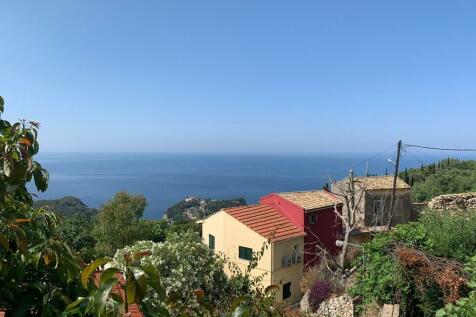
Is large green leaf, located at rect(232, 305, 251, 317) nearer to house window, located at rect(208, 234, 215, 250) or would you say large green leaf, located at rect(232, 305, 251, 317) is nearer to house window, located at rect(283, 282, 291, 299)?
house window, located at rect(283, 282, 291, 299)

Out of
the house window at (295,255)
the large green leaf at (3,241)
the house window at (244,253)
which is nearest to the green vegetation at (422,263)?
the large green leaf at (3,241)

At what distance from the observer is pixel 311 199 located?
2416 cm

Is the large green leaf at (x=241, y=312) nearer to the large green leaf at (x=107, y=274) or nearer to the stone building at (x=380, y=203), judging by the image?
the large green leaf at (x=107, y=274)

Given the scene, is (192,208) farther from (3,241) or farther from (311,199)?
(3,241)

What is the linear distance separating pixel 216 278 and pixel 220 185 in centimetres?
14702

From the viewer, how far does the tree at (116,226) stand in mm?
23000

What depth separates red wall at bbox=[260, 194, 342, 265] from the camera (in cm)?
2239

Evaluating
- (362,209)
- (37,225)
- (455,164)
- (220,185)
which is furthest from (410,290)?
(220,185)

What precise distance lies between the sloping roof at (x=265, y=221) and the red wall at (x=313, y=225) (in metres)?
0.40

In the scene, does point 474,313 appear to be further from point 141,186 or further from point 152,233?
point 141,186

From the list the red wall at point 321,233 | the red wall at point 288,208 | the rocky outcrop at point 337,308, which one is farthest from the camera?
the red wall at point 321,233

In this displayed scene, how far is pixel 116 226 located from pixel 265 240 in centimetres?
884

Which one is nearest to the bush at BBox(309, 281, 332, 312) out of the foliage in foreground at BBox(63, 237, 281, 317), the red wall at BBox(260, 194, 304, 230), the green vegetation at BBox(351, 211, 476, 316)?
the green vegetation at BBox(351, 211, 476, 316)

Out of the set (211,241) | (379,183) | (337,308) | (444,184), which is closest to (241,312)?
(337,308)
